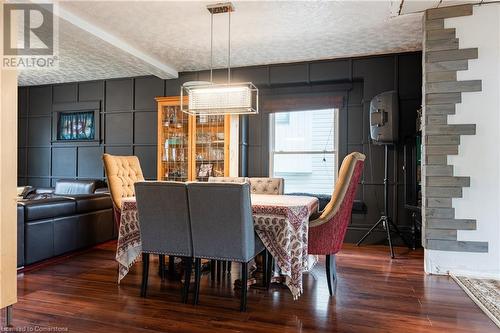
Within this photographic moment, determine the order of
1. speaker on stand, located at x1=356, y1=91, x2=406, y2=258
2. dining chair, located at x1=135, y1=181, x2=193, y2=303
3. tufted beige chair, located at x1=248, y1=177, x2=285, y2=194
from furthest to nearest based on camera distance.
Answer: speaker on stand, located at x1=356, y1=91, x2=406, y2=258 → tufted beige chair, located at x1=248, y1=177, x2=285, y2=194 → dining chair, located at x1=135, y1=181, x2=193, y2=303

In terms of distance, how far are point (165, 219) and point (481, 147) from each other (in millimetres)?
2999

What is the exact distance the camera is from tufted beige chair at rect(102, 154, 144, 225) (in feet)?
11.2

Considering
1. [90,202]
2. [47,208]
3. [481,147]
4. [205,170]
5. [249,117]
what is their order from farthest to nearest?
[249,117]
[205,170]
[90,202]
[47,208]
[481,147]

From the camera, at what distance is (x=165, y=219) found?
2.56 m

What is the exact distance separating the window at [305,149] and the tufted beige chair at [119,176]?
7.29 ft

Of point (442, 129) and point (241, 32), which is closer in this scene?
point (442, 129)

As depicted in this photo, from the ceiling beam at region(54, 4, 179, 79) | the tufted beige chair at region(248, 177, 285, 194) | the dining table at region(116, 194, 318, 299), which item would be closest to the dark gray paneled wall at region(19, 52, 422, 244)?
the ceiling beam at region(54, 4, 179, 79)

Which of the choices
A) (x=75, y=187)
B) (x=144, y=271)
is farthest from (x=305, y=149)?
(x=75, y=187)

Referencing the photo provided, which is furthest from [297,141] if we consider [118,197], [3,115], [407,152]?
[3,115]

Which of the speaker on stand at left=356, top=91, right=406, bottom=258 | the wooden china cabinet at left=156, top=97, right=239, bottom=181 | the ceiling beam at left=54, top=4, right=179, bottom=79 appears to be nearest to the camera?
the ceiling beam at left=54, top=4, right=179, bottom=79

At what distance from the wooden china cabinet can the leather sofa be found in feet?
4.14

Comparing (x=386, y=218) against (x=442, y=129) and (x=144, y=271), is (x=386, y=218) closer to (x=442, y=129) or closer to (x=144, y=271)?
(x=442, y=129)

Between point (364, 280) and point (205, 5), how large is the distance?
9.74 ft

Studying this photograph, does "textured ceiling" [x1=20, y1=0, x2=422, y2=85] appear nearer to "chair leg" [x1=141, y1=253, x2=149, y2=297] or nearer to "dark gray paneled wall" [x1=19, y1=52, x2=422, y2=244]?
"dark gray paneled wall" [x1=19, y1=52, x2=422, y2=244]
